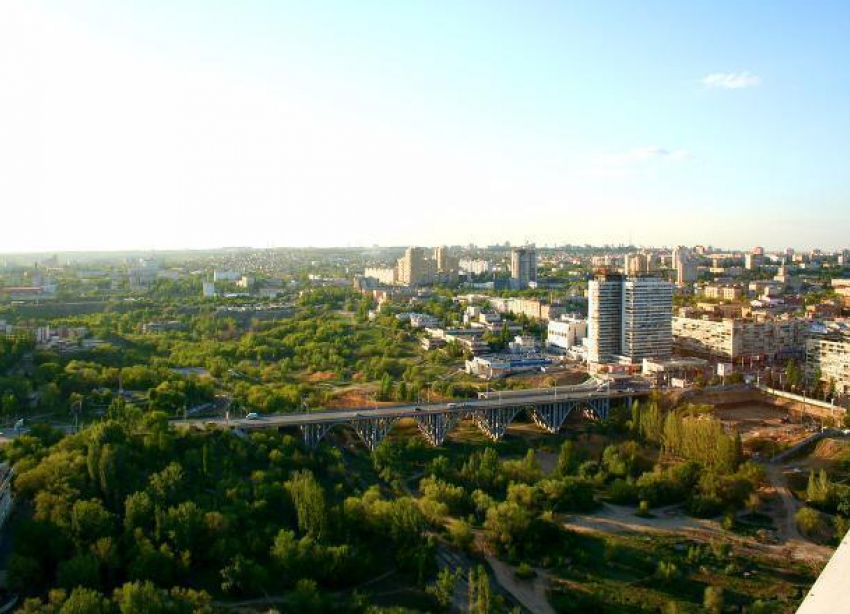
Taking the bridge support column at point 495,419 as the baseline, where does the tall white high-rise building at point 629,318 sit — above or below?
above

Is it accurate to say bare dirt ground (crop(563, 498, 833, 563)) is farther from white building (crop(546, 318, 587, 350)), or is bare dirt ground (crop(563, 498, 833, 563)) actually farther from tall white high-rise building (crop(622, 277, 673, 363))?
white building (crop(546, 318, 587, 350))

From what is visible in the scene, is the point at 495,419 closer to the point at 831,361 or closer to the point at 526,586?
the point at 526,586

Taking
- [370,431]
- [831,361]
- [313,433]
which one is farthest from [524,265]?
[313,433]

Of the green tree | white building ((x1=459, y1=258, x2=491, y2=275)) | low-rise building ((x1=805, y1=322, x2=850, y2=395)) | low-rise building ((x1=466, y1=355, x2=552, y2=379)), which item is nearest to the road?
low-rise building ((x1=466, y1=355, x2=552, y2=379))

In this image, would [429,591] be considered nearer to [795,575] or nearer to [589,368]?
[795,575]

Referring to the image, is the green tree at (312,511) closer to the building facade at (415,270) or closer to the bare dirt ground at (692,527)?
the bare dirt ground at (692,527)

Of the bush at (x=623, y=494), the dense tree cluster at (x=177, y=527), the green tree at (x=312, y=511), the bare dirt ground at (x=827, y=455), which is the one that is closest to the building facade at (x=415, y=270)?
the bare dirt ground at (x=827, y=455)
